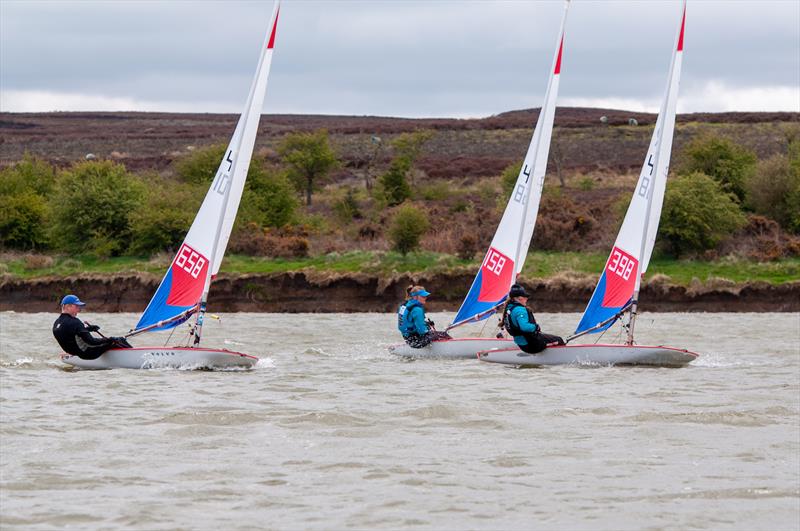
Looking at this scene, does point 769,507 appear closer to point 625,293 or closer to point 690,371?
point 690,371

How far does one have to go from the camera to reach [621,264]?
85.1 feet

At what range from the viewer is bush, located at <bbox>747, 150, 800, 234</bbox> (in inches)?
2192

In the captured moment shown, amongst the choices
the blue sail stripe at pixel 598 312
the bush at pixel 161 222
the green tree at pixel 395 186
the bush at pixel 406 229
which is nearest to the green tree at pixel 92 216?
the bush at pixel 161 222

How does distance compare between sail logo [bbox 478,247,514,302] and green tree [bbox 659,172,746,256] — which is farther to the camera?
green tree [bbox 659,172,746,256]

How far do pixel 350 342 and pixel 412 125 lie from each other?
83.9m

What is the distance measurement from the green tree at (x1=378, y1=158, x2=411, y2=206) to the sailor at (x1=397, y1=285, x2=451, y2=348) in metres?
43.3

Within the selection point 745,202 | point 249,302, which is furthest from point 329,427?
point 745,202

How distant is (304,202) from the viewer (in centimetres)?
7662

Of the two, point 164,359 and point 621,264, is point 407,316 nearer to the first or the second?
point 621,264

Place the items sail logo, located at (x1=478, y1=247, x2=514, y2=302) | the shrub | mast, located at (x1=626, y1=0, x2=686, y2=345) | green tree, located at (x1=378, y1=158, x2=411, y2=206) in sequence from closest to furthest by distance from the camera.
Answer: mast, located at (x1=626, y1=0, x2=686, y2=345), sail logo, located at (x1=478, y1=247, x2=514, y2=302), the shrub, green tree, located at (x1=378, y1=158, x2=411, y2=206)

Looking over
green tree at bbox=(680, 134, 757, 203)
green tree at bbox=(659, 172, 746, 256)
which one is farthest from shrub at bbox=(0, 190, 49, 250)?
green tree at bbox=(680, 134, 757, 203)

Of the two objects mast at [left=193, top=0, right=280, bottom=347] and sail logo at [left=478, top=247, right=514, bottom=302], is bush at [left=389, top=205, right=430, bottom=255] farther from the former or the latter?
mast at [left=193, top=0, right=280, bottom=347]

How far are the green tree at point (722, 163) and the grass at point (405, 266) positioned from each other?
9.52 meters

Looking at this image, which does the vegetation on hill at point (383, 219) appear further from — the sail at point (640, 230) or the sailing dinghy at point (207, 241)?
the sailing dinghy at point (207, 241)
